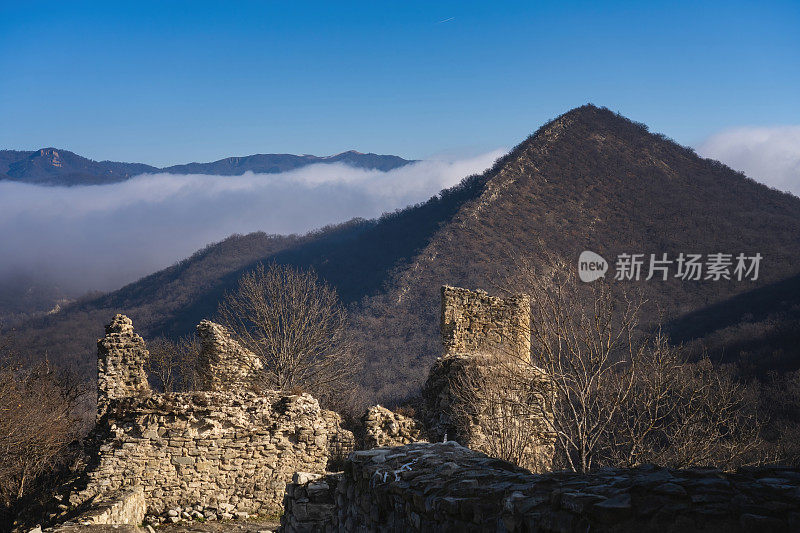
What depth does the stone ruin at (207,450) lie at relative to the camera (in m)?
12.1

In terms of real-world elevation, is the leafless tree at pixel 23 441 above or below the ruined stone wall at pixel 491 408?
below

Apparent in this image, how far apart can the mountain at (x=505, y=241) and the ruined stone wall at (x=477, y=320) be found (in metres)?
29.9

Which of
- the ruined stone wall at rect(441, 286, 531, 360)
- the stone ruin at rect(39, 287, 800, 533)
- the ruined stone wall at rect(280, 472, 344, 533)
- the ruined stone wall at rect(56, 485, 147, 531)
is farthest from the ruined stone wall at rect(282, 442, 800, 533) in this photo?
the ruined stone wall at rect(441, 286, 531, 360)

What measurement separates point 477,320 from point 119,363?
8.74 m

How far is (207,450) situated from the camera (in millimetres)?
Result: 12375

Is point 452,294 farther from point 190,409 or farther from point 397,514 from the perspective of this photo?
point 397,514

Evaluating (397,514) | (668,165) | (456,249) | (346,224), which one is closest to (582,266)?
(456,249)

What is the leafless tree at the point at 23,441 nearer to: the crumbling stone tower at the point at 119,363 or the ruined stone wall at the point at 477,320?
the crumbling stone tower at the point at 119,363

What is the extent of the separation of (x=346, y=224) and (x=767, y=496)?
3970 inches

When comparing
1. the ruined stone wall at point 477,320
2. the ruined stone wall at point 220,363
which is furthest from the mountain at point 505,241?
the ruined stone wall at point 220,363

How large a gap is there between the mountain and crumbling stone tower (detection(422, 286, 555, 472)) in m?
30.0

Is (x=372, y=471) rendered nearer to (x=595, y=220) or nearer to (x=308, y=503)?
(x=308, y=503)

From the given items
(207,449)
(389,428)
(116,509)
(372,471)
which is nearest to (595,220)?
(389,428)

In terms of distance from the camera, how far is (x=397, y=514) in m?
5.07
